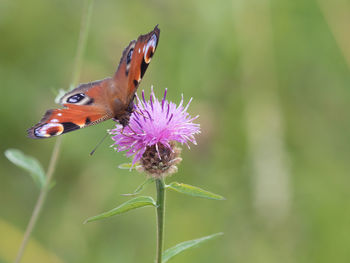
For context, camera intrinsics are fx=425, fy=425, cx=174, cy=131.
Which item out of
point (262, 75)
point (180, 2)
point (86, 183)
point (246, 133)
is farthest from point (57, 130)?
point (180, 2)

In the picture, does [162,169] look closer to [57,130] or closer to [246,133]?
[57,130]

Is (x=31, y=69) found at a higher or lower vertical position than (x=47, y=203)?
higher

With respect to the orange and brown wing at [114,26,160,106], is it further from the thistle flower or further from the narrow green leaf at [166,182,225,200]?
the narrow green leaf at [166,182,225,200]

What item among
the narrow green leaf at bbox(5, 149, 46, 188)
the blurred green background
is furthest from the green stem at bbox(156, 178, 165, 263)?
the blurred green background

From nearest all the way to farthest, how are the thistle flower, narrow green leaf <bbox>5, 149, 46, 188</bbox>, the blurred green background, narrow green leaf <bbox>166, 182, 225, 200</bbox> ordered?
narrow green leaf <bbox>166, 182, 225, 200</bbox> < the thistle flower < narrow green leaf <bbox>5, 149, 46, 188</bbox> < the blurred green background

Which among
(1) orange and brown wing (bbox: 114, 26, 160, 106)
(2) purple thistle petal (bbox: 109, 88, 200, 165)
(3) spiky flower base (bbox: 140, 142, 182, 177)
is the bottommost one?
(3) spiky flower base (bbox: 140, 142, 182, 177)

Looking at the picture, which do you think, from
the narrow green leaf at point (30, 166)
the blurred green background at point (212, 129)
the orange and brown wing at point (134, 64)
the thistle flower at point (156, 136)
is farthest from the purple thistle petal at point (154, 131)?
the blurred green background at point (212, 129)
